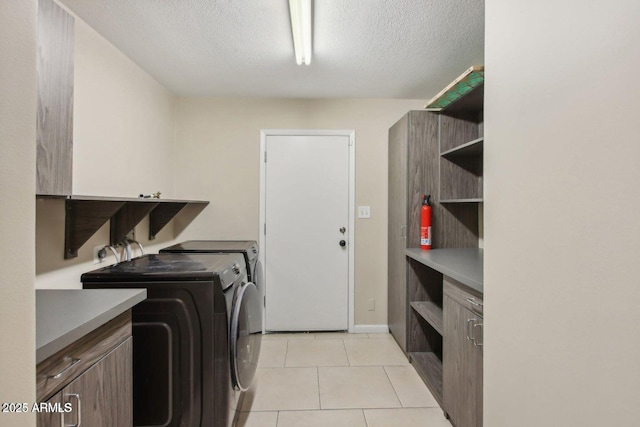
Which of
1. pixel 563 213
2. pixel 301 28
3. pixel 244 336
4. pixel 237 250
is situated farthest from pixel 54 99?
pixel 563 213

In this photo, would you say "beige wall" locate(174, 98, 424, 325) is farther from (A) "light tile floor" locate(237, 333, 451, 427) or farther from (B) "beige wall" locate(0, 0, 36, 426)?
(B) "beige wall" locate(0, 0, 36, 426)

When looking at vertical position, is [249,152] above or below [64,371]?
above

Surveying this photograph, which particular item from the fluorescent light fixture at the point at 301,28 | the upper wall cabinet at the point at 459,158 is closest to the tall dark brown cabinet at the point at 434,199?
the upper wall cabinet at the point at 459,158

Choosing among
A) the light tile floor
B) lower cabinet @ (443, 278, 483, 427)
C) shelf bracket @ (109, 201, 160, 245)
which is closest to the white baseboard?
the light tile floor

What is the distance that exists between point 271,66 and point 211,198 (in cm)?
139

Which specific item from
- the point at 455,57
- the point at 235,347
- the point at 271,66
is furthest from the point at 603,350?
the point at 271,66

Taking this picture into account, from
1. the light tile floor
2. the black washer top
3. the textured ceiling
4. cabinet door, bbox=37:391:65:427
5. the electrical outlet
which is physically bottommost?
the light tile floor

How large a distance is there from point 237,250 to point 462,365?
5.52 feet

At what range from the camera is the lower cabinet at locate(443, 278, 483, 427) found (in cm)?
142

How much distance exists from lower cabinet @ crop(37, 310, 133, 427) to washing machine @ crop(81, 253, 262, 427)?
39 centimetres

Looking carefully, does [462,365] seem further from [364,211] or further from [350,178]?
[350,178]

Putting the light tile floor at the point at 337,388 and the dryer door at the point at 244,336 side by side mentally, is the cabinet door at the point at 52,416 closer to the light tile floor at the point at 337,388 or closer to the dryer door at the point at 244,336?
the dryer door at the point at 244,336

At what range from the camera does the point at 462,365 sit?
156cm

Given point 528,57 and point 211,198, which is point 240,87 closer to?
point 211,198
